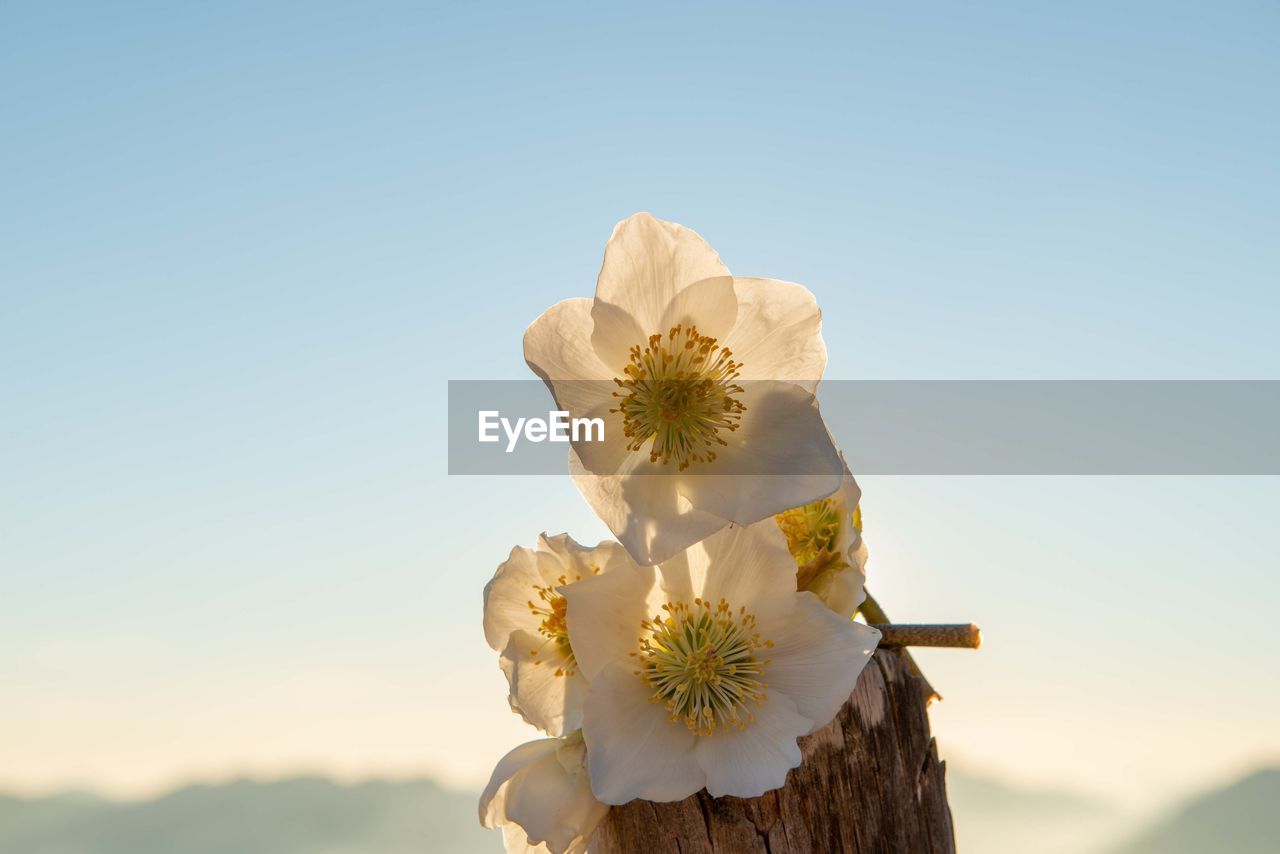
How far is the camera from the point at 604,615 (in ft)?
4.27

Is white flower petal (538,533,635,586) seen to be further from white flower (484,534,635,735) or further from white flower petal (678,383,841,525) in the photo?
white flower petal (678,383,841,525)

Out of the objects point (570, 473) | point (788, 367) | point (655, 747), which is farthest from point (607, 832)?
point (788, 367)

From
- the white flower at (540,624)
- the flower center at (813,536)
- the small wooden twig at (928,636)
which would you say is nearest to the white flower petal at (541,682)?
the white flower at (540,624)

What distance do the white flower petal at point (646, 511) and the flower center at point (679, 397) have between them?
31 mm

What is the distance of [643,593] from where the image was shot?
1329mm

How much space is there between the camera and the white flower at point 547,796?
1358 mm

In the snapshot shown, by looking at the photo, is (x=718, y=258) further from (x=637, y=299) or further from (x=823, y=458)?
(x=823, y=458)

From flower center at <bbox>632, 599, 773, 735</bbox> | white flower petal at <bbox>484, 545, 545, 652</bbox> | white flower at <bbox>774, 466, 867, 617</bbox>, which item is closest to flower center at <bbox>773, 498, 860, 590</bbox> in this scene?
white flower at <bbox>774, 466, 867, 617</bbox>

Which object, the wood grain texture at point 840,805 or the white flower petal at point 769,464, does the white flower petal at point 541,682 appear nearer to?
the wood grain texture at point 840,805

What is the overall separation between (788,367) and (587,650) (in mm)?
419

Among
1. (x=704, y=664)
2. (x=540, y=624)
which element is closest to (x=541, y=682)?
(x=540, y=624)

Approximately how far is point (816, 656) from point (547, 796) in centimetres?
39

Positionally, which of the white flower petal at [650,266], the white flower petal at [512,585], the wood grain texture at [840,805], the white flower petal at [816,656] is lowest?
the wood grain texture at [840,805]

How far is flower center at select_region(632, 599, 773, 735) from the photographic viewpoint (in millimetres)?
1283
